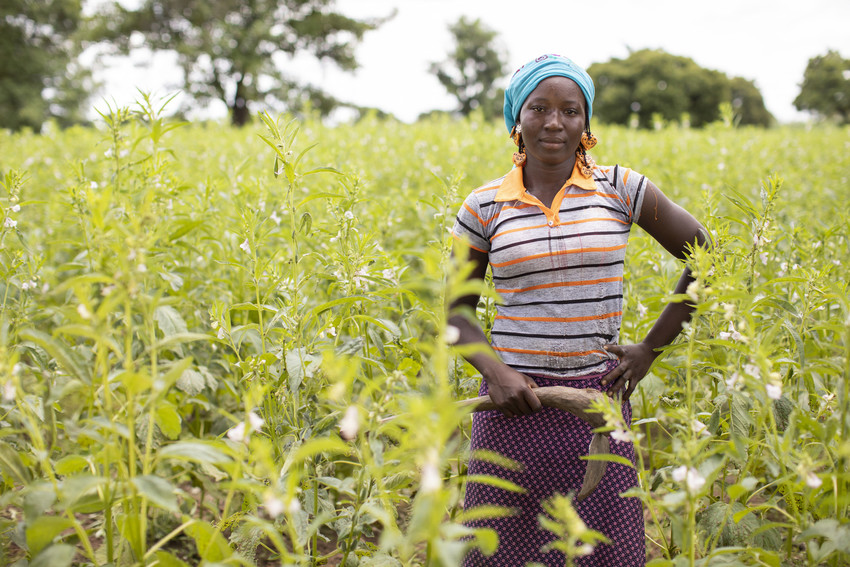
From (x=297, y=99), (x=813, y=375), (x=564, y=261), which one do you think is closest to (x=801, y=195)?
(x=813, y=375)

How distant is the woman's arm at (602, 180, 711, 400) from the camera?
1.83 meters

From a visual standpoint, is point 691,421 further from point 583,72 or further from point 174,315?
point 174,315

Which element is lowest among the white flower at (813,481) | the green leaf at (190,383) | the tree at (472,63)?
the green leaf at (190,383)

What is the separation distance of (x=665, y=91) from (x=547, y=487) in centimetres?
3514

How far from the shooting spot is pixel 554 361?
1855 mm

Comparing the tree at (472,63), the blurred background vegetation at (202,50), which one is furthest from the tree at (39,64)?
the tree at (472,63)

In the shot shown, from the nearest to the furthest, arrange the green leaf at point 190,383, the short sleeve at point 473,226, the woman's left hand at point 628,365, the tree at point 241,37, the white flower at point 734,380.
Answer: the white flower at point 734,380
the woman's left hand at point 628,365
the short sleeve at point 473,226
the green leaf at point 190,383
the tree at point 241,37

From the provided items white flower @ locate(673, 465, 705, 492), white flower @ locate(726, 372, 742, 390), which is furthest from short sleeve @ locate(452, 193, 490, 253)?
white flower @ locate(673, 465, 705, 492)

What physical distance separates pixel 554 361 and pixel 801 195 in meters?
4.60

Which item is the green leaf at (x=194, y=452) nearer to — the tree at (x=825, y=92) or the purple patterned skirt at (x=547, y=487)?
the purple patterned skirt at (x=547, y=487)

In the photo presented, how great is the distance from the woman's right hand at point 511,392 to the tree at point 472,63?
43315 millimetres

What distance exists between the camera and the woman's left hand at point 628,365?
1.82 m

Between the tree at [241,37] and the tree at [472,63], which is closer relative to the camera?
the tree at [241,37]

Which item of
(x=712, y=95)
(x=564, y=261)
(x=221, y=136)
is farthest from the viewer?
(x=712, y=95)
